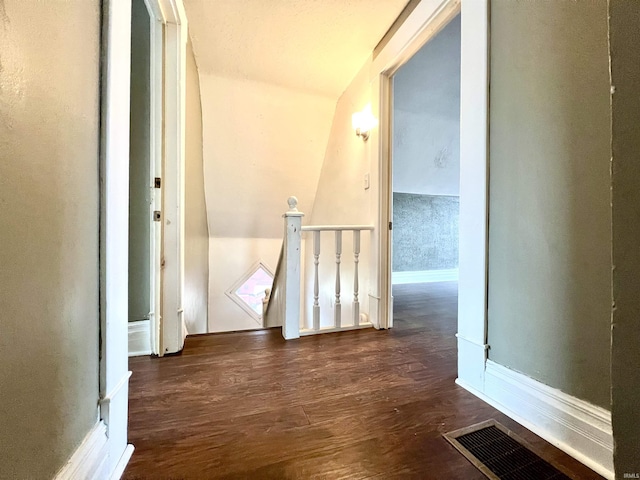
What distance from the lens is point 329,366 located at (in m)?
1.46

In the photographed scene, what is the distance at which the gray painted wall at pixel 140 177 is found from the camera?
5.19 ft

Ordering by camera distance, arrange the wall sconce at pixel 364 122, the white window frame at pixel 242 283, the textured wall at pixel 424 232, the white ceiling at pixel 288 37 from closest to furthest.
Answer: the white ceiling at pixel 288 37, the wall sconce at pixel 364 122, the textured wall at pixel 424 232, the white window frame at pixel 242 283

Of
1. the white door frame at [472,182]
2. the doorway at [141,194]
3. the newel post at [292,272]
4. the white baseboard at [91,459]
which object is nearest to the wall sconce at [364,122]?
the white door frame at [472,182]

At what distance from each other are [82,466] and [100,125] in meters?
Result: 0.83

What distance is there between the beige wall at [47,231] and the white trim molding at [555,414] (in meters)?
1.37

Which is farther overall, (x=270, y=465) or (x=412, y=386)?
(x=412, y=386)

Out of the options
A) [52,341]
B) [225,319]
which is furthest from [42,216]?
[225,319]

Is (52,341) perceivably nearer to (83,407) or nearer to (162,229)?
(83,407)

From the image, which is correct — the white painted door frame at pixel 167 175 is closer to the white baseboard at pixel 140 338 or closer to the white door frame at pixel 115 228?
the white baseboard at pixel 140 338

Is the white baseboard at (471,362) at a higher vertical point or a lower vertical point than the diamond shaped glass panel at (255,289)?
higher

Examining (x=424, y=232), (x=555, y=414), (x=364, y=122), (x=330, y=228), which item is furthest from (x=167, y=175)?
(x=424, y=232)

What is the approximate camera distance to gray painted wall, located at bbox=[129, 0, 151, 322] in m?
1.58

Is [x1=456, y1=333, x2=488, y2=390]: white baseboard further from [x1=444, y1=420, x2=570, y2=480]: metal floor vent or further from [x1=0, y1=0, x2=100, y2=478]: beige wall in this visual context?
[x1=0, y1=0, x2=100, y2=478]: beige wall

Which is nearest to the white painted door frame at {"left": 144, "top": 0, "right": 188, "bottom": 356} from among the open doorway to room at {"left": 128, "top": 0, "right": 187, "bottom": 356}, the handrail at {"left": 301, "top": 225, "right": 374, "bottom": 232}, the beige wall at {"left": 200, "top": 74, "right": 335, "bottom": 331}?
the open doorway to room at {"left": 128, "top": 0, "right": 187, "bottom": 356}
